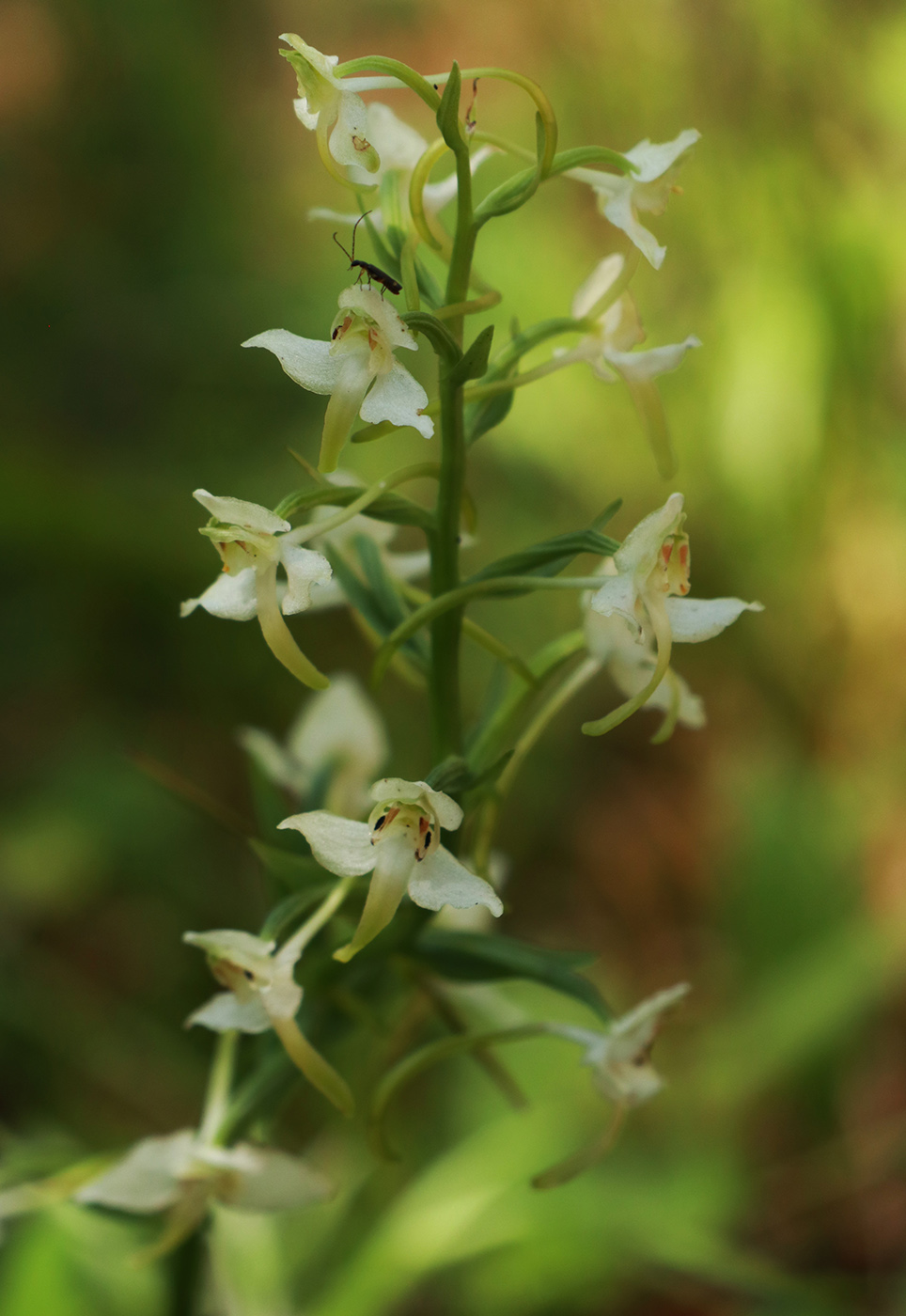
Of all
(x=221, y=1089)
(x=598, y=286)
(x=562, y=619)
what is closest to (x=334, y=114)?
(x=598, y=286)

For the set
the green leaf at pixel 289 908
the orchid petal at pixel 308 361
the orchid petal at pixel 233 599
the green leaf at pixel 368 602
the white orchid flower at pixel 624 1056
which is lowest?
the white orchid flower at pixel 624 1056

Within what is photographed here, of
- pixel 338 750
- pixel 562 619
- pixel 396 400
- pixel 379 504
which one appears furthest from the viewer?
pixel 562 619

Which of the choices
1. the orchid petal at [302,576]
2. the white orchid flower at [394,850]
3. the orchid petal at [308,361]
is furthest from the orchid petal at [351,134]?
the white orchid flower at [394,850]

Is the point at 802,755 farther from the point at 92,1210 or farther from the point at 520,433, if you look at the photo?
the point at 92,1210

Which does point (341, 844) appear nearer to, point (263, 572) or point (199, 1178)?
point (263, 572)

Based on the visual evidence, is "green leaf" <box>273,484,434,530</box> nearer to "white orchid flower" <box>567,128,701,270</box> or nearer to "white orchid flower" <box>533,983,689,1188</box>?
"white orchid flower" <box>567,128,701,270</box>

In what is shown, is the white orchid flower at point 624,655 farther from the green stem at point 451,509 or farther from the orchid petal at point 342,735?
the orchid petal at point 342,735
